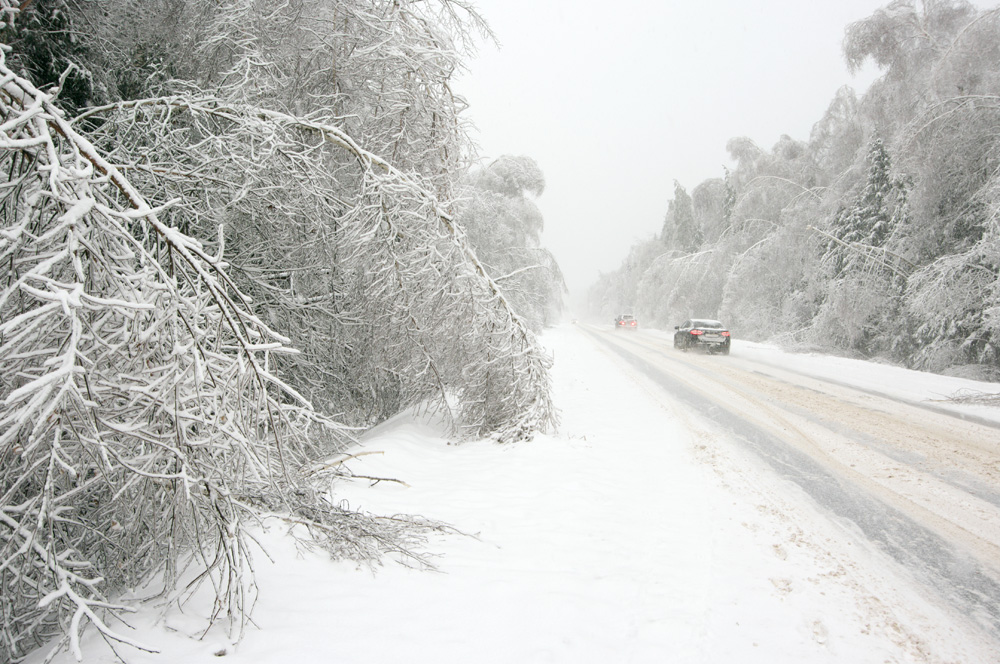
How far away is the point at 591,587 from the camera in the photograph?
3035mm

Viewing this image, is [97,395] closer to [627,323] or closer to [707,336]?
[707,336]

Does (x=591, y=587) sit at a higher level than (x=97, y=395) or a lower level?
lower

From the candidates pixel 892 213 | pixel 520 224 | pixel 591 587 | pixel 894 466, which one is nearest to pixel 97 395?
pixel 591 587

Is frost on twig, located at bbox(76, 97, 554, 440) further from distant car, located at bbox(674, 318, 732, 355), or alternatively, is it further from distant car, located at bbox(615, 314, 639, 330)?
distant car, located at bbox(615, 314, 639, 330)

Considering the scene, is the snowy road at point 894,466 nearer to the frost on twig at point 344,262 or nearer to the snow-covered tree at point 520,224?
the frost on twig at point 344,262

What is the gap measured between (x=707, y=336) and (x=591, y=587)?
1635 centimetres

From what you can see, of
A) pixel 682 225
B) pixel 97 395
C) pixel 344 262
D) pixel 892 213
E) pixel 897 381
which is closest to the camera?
pixel 97 395

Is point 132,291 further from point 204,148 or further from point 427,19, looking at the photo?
point 427,19

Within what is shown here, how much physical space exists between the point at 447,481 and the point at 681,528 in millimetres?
2188

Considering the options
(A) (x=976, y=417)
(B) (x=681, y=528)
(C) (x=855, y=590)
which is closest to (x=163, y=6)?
(B) (x=681, y=528)

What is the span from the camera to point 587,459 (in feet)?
18.5

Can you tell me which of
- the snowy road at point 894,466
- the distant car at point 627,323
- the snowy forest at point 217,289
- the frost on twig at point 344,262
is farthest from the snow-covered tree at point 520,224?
the distant car at point 627,323

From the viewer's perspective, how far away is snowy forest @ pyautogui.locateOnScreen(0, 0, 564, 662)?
6.49 feet

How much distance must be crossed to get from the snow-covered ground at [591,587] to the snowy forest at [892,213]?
31.2 feet
